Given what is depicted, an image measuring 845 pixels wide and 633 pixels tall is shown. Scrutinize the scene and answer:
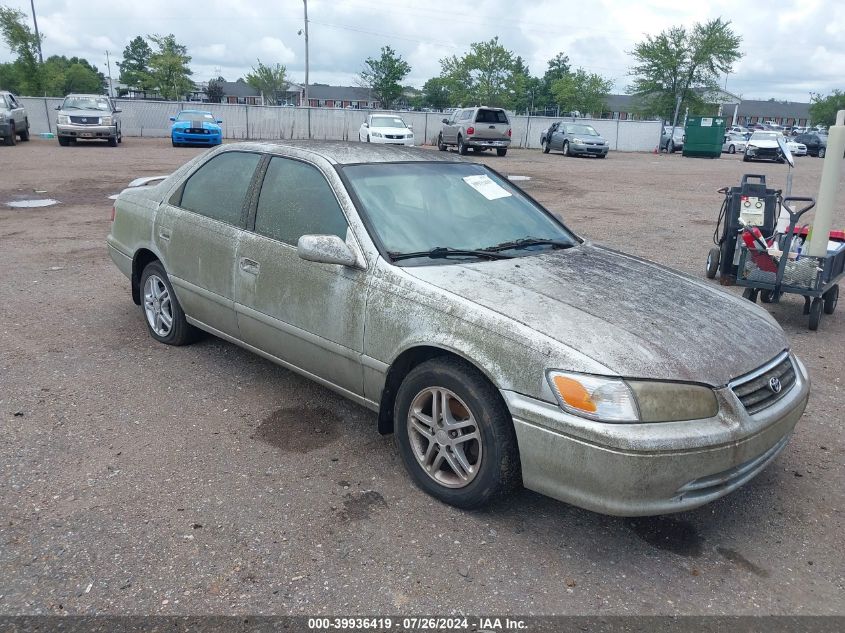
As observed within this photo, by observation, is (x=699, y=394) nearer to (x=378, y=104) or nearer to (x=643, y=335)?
(x=643, y=335)

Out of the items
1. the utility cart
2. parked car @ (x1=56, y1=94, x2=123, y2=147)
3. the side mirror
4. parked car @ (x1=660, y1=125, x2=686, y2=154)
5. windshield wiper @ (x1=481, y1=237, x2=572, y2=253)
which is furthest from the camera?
parked car @ (x1=660, y1=125, x2=686, y2=154)

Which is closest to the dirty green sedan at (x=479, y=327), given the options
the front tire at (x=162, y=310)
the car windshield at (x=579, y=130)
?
the front tire at (x=162, y=310)

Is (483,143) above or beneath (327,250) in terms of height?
above

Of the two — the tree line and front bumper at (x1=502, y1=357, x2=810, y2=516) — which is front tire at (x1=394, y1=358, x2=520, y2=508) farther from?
the tree line

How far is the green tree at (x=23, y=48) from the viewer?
40838 mm

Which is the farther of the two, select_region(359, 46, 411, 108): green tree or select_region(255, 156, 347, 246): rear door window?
select_region(359, 46, 411, 108): green tree

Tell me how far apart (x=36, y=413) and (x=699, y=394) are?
11.9 feet

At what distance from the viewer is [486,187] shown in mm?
4344

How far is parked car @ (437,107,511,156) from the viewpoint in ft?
87.0

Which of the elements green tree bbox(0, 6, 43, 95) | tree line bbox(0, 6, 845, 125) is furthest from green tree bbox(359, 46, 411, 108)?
green tree bbox(0, 6, 43, 95)

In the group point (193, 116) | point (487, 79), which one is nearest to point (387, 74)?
point (487, 79)

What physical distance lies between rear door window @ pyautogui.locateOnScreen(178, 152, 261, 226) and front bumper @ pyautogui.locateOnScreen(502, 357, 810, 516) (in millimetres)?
2437

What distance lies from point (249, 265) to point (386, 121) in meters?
23.1

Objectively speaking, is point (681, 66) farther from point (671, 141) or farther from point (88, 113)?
point (88, 113)
